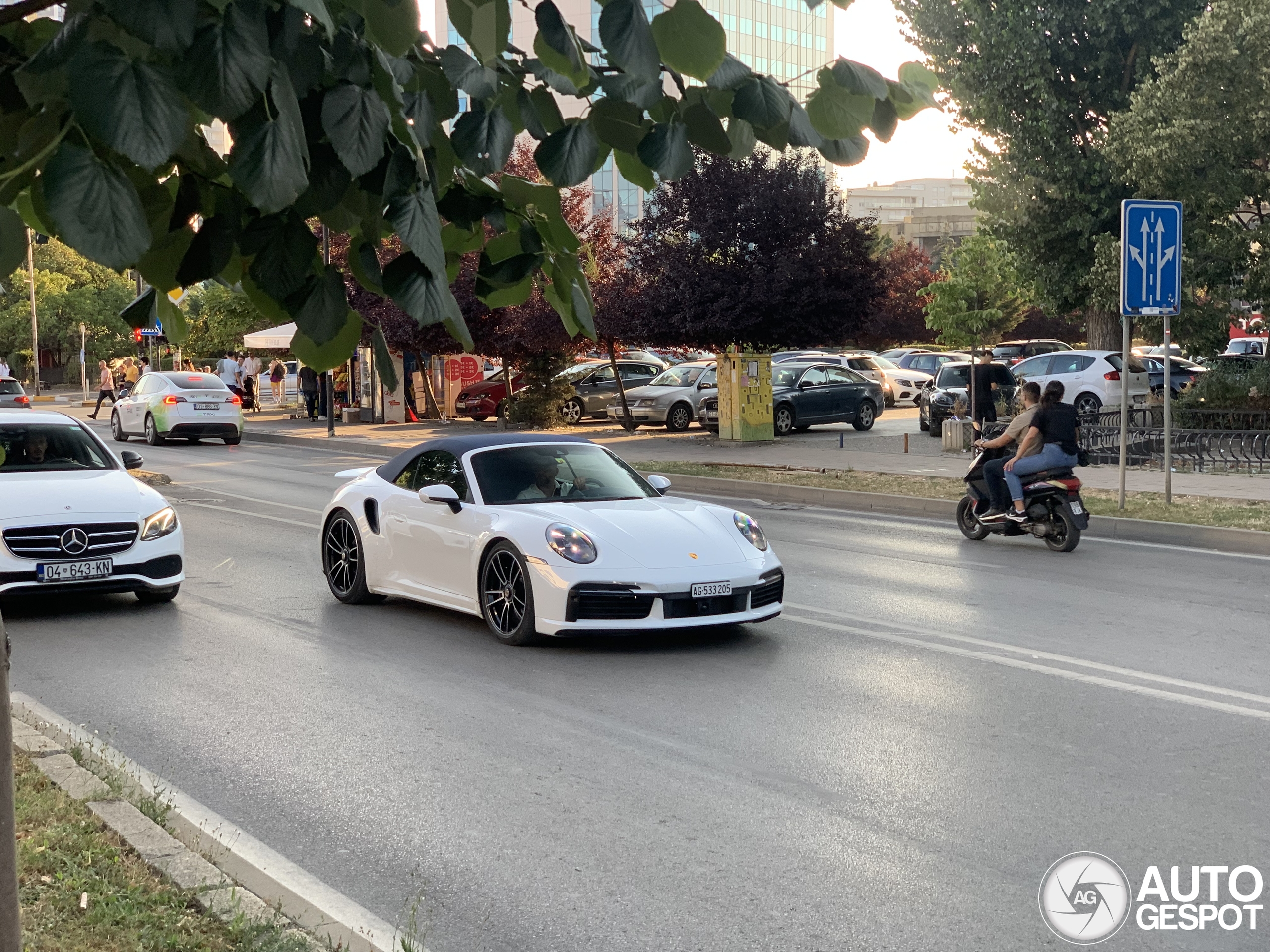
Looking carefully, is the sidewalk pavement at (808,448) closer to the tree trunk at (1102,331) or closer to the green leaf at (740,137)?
the tree trunk at (1102,331)

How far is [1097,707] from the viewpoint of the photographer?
7410 millimetres

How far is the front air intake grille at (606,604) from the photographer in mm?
8750

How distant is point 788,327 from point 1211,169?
916 centimetres

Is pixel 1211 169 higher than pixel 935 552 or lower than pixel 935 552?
higher

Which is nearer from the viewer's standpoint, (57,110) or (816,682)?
(57,110)

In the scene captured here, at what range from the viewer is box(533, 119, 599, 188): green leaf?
2.89 m

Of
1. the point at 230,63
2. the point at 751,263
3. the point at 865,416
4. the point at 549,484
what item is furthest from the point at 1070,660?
the point at 865,416

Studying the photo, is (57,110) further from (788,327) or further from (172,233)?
(788,327)

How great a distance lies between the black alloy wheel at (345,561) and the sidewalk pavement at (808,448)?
1032cm

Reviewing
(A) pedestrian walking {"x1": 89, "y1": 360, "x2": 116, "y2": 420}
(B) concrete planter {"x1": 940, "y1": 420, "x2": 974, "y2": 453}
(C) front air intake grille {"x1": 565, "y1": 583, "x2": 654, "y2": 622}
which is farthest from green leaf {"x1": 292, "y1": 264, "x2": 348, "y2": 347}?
(A) pedestrian walking {"x1": 89, "y1": 360, "x2": 116, "y2": 420}

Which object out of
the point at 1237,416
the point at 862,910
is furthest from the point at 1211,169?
the point at 862,910

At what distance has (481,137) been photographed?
2.98 meters

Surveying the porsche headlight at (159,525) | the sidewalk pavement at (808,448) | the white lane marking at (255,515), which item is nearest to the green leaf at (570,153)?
the porsche headlight at (159,525)

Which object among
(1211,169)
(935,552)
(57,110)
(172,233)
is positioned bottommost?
(935,552)
